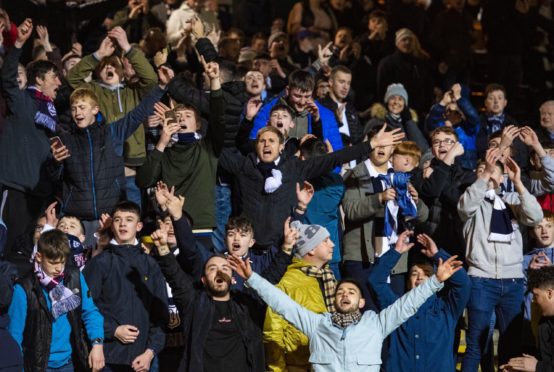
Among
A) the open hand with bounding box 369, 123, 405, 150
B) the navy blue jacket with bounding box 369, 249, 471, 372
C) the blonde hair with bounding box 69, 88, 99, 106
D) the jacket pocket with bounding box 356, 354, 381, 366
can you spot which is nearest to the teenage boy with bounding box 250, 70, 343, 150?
the open hand with bounding box 369, 123, 405, 150

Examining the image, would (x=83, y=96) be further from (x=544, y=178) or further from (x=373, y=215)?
(x=544, y=178)

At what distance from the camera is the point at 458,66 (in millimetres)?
18391

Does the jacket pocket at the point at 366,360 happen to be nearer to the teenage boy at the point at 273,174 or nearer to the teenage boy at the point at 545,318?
the teenage boy at the point at 545,318

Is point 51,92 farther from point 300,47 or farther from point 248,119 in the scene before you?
point 300,47

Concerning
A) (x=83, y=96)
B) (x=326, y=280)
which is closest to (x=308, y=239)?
(x=326, y=280)

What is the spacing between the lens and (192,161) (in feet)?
Result: 40.3

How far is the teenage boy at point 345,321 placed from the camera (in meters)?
10.2

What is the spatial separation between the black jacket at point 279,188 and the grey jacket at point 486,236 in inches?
41.4

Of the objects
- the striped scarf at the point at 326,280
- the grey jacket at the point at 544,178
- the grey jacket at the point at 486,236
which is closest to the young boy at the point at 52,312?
the striped scarf at the point at 326,280

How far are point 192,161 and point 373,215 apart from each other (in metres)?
1.73

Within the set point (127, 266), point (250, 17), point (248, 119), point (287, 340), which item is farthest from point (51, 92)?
point (250, 17)

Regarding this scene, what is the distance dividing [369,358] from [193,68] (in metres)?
6.30

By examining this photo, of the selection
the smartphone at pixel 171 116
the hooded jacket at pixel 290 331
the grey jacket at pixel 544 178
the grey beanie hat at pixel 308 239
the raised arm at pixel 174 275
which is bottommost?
the hooded jacket at pixel 290 331

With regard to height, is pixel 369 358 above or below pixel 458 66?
below
